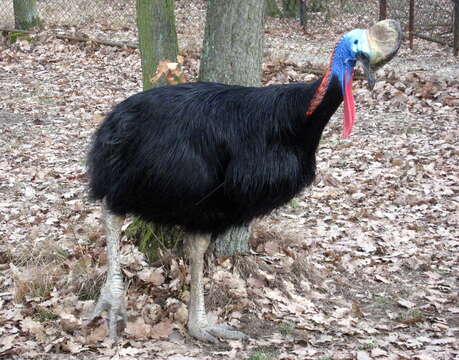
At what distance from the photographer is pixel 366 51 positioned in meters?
3.41

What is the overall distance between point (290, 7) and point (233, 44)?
1141 cm

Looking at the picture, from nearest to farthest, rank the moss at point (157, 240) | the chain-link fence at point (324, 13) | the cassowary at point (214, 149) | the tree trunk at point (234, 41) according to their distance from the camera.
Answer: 1. the cassowary at point (214, 149)
2. the tree trunk at point (234, 41)
3. the moss at point (157, 240)
4. the chain-link fence at point (324, 13)

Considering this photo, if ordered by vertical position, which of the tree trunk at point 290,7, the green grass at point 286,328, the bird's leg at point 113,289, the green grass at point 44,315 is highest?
the tree trunk at point 290,7

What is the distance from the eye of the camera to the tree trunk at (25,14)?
43.7ft

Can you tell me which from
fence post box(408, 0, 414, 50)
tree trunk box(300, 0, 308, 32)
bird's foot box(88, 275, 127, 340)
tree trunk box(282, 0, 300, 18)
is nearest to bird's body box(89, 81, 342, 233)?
bird's foot box(88, 275, 127, 340)

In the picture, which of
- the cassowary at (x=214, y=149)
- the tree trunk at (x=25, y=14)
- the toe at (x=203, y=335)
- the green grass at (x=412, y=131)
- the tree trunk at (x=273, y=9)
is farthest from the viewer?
the tree trunk at (x=273, y=9)

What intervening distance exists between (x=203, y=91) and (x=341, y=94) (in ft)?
2.83

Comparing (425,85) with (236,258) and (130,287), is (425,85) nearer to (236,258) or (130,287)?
(236,258)

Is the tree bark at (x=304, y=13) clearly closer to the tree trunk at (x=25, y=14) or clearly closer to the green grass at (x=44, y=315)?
the tree trunk at (x=25, y=14)

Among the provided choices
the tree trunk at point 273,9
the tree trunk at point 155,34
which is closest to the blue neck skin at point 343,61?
the tree trunk at point 155,34

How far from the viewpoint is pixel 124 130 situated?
3869 mm

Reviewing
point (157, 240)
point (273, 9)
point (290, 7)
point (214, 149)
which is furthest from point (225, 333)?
point (273, 9)

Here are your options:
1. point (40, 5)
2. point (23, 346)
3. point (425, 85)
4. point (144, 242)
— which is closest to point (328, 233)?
point (144, 242)

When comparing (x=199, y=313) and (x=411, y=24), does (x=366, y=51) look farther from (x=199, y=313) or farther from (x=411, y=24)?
(x=411, y=24)
